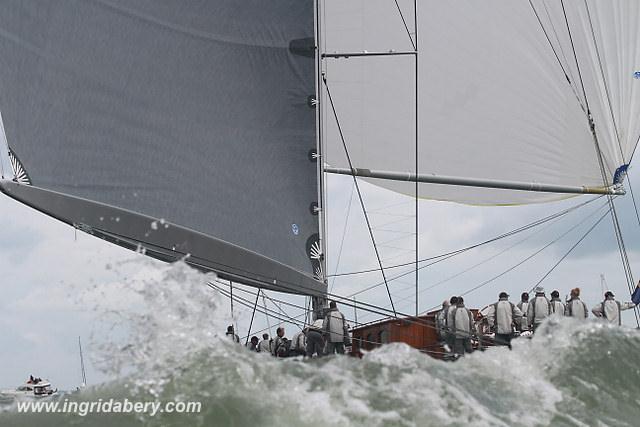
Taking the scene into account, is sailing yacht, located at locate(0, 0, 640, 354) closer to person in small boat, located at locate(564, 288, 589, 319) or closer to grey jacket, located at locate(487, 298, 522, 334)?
grey jacket, located at locate(487, 298, 522, 334)

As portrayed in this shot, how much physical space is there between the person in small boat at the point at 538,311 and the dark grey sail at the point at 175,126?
113 inches

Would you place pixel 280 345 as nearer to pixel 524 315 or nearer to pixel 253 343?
pixel 253 343

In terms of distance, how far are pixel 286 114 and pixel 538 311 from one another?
416 cm

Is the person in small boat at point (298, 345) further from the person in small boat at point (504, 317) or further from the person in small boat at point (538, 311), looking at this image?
the person in small boat at point (538, 311)

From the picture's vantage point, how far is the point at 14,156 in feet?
38.8

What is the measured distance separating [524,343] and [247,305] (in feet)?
13.6

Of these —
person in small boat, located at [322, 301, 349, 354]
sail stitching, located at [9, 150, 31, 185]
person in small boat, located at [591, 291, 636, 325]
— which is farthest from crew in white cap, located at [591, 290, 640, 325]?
sail stitching, located at [9, 150, 31, 185]

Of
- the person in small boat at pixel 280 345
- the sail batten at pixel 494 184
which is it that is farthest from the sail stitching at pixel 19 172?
the sail batten at pixel 494 184

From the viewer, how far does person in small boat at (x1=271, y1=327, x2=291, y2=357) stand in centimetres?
1476

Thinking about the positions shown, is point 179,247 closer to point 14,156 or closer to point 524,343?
point 14,156

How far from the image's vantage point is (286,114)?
48.1ft

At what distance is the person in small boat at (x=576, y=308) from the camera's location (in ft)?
48.1

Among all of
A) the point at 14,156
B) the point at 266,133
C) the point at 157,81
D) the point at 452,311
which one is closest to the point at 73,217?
the point at 14,156

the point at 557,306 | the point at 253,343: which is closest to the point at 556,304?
the point at 557,306
